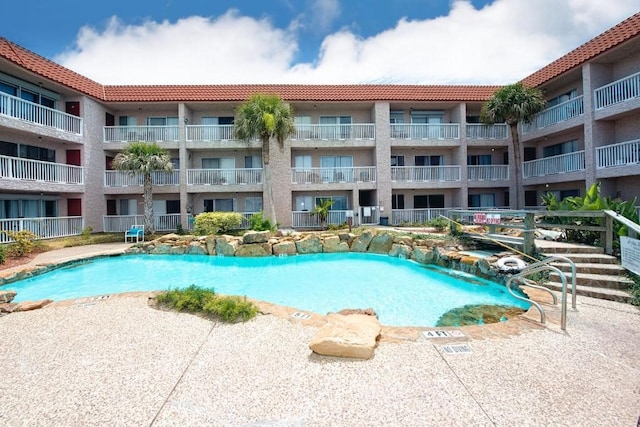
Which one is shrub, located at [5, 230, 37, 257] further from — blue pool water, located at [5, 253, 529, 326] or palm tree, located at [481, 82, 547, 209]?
palm tree, located at [481, 82, 547, 209]

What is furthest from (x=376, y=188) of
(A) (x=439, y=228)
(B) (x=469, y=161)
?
(B) (x=469, y=161)

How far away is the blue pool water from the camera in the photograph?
8.04m

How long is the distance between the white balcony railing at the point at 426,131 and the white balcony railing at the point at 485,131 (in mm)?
948

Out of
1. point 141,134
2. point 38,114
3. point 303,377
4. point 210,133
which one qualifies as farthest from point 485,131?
point 38,114

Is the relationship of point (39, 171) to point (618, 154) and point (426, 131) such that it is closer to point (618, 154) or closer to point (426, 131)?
point (426, 131)

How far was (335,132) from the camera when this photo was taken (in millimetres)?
20750

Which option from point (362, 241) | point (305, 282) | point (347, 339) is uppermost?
point (362, 241)

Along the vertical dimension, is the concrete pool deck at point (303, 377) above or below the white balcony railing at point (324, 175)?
below

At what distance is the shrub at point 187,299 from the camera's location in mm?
6047

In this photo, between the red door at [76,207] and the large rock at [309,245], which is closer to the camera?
the large rock at [309,245]

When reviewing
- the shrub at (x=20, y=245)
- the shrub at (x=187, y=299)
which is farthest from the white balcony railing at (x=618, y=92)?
the shrub at (x=20, y=245)

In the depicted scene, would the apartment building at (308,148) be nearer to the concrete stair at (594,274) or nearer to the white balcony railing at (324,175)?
the white balcony railing at (324,175)

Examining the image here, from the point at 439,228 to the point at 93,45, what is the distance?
20.4m

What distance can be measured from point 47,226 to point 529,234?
21450 millimetres
